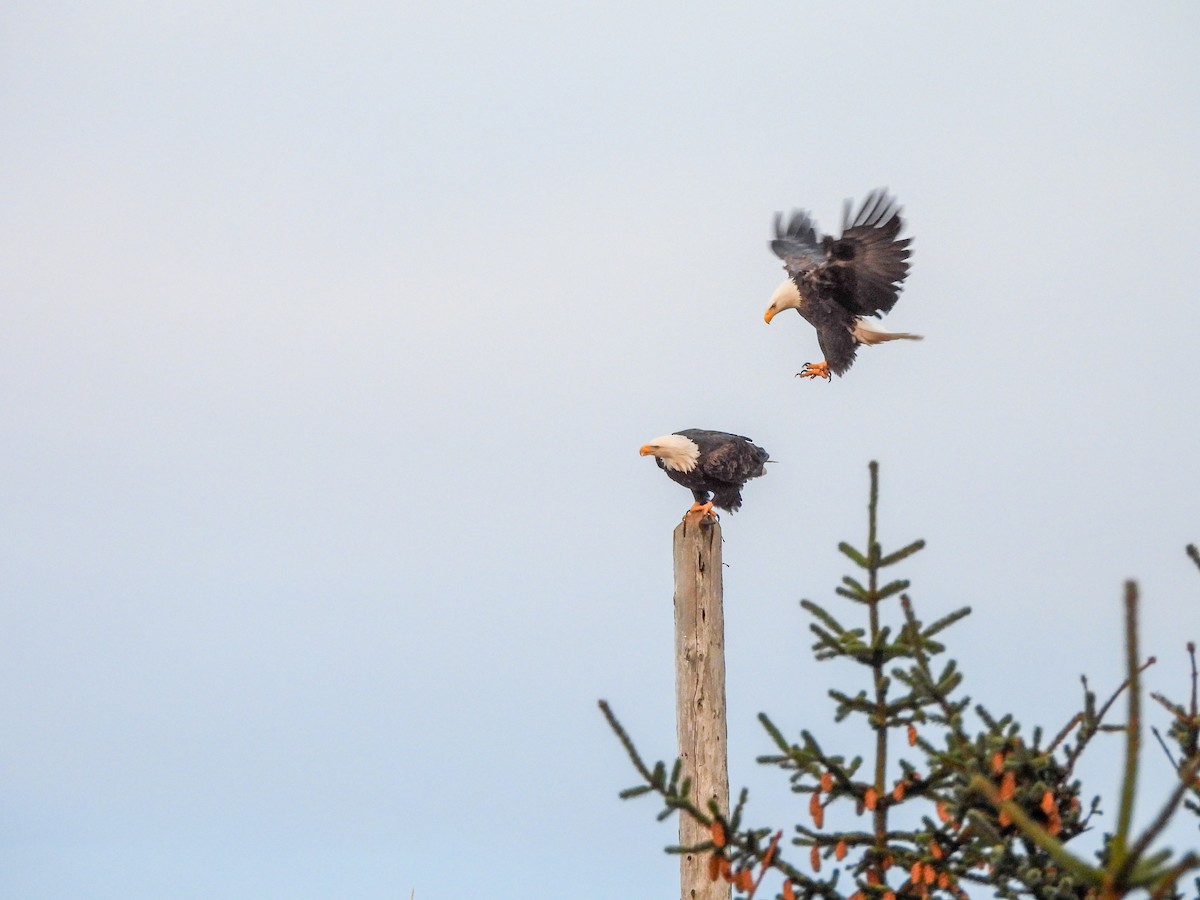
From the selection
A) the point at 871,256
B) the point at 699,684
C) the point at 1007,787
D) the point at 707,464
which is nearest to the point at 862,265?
the point at 871,256

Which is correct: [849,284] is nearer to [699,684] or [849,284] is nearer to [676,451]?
[676,451]

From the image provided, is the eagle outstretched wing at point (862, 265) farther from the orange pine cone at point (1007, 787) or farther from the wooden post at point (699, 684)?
the orange pine cone at point (1007, 787)

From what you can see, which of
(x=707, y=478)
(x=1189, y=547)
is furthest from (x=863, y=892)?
(x=707, y=478)

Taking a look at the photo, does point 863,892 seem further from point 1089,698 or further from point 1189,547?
point 1189,547

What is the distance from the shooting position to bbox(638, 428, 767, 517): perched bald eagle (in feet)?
24.1

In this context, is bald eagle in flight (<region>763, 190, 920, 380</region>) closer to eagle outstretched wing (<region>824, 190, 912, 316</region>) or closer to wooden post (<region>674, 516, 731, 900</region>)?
eagle outstretched wing (<region>824, 190, 912, 316</region>)

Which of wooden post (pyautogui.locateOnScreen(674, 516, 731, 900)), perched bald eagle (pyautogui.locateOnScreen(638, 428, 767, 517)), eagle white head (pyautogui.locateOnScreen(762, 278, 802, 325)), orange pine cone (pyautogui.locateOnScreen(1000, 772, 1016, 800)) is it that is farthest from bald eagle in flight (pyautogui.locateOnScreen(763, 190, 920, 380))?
orange pine cone (pyautogui.locateOnScreen(1000, 772, 1016, 800))

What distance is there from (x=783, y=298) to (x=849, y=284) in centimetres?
39

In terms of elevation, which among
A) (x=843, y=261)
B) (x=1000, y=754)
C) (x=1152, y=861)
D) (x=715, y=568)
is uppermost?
(x=843, y=261)

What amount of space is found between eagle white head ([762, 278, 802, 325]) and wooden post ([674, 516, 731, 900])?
3019mm

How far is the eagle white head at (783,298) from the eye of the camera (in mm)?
8750

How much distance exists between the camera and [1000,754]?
11.8 feet

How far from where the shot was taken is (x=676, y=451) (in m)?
7.35

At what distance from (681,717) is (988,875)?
2.19 m
